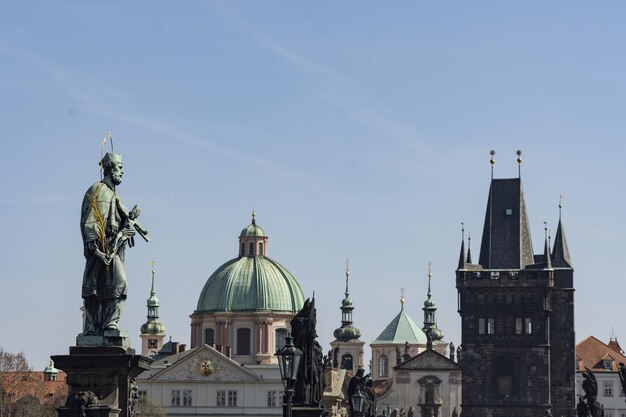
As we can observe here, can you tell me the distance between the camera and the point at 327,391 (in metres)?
135

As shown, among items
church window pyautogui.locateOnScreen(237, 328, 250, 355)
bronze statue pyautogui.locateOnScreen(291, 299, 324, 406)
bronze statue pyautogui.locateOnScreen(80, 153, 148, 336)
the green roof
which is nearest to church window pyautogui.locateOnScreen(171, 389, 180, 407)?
church window pyautogui.locateOnScreen(237, 328, 250, 355)

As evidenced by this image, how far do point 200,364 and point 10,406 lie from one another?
1125 inches

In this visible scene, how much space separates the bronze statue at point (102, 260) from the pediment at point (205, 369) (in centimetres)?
11466

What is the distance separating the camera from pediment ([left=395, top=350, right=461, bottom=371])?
164 m

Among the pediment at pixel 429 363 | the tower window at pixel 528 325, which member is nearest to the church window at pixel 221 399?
the tower window at pixel 528 325

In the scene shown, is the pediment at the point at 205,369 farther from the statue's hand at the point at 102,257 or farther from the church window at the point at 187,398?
the statue's hand at the point at 102,257

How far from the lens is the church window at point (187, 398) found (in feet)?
431

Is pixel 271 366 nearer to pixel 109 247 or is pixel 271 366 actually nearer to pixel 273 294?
pixel 273 294

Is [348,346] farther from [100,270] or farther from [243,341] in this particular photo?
[100,270]

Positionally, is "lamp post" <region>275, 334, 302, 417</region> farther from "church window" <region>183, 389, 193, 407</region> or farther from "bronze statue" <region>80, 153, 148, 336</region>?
"church window" <region>183, 389, 193, 407</region>

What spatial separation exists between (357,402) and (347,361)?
529 feet

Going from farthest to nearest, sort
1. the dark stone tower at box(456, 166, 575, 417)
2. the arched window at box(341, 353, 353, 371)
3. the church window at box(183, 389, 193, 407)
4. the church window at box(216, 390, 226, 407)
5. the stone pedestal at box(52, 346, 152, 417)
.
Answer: the arched window at box(341, 353, 353, 371)
the dark stone tower at box(456, 166, 575, 417)
the church window at box(183, 389, 193, 407)
the church window at box(216, 390, 226, 407)
the stone pedestal at box(52, 346, 152, 417)

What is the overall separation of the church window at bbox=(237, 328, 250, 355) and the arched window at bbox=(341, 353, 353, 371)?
39154mm

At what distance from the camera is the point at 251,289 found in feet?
500
